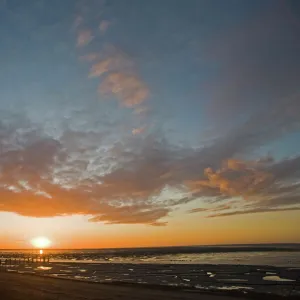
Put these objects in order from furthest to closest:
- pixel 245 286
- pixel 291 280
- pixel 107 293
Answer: pixel 291 280 < pixel 245 286 < pixel 107 293

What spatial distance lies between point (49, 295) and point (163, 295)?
360 inches

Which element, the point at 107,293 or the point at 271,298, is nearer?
the point at 271,298

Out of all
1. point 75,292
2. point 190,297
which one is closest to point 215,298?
point 190,297

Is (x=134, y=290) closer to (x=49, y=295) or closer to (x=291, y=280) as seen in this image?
(x=49, y=295)

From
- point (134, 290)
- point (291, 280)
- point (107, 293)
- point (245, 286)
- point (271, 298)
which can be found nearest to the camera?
point (271, 298)

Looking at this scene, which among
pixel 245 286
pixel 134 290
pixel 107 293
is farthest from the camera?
pixel 245 286

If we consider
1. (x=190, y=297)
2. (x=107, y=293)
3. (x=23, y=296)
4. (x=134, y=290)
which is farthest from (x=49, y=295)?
(x=190, y=297)

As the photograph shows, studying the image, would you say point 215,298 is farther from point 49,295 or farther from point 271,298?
point 49,295

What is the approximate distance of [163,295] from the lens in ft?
91.9

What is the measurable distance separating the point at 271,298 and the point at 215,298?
14.0ft

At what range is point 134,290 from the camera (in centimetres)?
3139

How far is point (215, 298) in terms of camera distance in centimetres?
2645

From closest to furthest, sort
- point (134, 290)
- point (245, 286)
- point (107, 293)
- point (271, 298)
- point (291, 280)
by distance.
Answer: point (271, 298) → point (107, 293) → point (134, 290) → point (245, 286) → point (291, 280)

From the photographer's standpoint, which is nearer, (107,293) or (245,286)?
(107,293)
